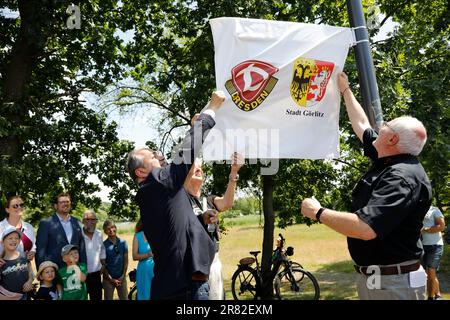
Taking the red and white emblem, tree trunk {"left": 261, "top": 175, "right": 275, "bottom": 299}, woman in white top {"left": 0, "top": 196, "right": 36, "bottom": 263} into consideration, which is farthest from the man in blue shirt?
the red and white emblem

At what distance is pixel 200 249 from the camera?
2994mm

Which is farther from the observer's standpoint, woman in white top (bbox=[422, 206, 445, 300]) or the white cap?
woman in white top (bbox=[422, 206, 445, 300])

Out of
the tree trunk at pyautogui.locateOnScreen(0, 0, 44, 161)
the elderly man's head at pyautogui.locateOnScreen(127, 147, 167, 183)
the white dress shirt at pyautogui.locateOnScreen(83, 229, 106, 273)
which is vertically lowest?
the white dress shirt at pyautogui.locateOnScreen(83, 229, 106, 273)

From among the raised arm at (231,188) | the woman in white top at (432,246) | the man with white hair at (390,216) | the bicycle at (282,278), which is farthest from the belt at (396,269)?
the bicycle at (282,278)

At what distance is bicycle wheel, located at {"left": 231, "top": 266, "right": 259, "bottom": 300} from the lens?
11125 millimetres

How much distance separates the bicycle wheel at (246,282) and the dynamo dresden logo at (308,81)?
7.40 meters

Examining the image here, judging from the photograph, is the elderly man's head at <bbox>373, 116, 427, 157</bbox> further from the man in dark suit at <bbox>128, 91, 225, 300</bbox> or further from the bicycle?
the bicycle

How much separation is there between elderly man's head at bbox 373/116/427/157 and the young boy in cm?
473

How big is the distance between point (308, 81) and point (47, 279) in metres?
4.16

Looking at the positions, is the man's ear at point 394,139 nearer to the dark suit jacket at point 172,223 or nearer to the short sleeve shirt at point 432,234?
the dark suit jacket at point 172,223

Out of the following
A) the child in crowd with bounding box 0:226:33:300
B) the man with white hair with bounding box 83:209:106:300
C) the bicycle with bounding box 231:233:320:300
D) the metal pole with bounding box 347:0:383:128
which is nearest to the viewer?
the metal pole with bounding box 347:0:383:128

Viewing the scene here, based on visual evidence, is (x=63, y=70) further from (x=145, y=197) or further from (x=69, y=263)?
(x=145, y=197)

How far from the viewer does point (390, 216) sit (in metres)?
2.65

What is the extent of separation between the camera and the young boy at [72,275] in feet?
20.1
